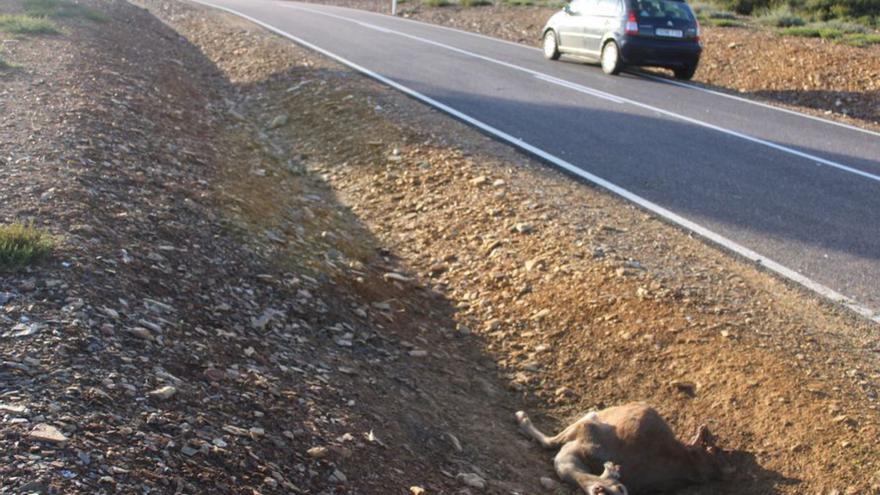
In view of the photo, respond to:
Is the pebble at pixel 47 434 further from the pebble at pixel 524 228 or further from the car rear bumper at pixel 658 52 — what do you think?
the car rear bumper at pixel 658 52

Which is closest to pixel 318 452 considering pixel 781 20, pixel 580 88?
pixel 580 88

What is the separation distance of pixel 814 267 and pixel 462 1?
23527 mm

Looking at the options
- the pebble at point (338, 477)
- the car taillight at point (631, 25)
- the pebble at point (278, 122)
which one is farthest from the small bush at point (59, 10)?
the pebble at point (338, 477)

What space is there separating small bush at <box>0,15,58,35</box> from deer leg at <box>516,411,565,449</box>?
1059cm

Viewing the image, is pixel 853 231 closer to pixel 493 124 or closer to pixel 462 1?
pixel 493 124

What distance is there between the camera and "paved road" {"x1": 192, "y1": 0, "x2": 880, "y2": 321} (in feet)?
24.3

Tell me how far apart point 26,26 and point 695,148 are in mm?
9129

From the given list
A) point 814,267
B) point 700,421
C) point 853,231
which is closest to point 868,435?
point 700,421

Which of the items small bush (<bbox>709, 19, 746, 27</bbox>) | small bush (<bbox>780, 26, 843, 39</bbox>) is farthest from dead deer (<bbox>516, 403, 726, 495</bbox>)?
small bush (<bbox>709, 19, 746, 27</bbox>)

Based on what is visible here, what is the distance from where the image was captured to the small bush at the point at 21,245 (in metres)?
4.83

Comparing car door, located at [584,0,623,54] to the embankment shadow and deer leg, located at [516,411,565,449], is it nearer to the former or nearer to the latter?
the embankment shadow

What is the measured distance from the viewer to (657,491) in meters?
5.08

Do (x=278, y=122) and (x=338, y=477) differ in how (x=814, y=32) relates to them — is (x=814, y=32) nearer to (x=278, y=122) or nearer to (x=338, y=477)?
(x=278, y=122)

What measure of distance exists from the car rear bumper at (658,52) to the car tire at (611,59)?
0.12 m
